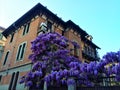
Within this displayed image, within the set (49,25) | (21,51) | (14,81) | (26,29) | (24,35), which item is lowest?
(14,81)

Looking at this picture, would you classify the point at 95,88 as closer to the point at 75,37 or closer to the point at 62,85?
the point at 62,85

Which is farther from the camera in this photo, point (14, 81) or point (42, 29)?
point (14, 81)

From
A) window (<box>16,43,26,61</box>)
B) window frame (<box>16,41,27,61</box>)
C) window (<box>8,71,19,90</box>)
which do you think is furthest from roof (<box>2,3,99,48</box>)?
window (<box>8,71,19,90</box>)

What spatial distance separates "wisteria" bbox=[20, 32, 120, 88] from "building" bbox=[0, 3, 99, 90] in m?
2.22

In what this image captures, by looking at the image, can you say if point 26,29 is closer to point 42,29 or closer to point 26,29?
point 26,29

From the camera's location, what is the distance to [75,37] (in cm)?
2098

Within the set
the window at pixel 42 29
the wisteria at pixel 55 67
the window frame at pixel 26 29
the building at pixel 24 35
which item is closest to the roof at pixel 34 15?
the building at pixel 24 35

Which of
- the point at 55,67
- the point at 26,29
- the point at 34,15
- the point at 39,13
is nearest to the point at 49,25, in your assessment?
the point at 39,13

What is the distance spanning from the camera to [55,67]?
12.6 metres

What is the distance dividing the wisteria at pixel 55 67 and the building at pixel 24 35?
7.28 ft

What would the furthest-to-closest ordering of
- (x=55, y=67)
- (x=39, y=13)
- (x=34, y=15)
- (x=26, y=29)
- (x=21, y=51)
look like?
(x=26, y=29) → (x=34, y=15) → (x=21, y=51) → (x=39, y=13) → (x=55, y=67)

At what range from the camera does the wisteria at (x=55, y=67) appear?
9117 mm

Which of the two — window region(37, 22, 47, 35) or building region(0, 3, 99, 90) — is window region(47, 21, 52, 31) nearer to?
building region(0, 3, 99, 90)

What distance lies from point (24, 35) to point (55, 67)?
7.69 m
